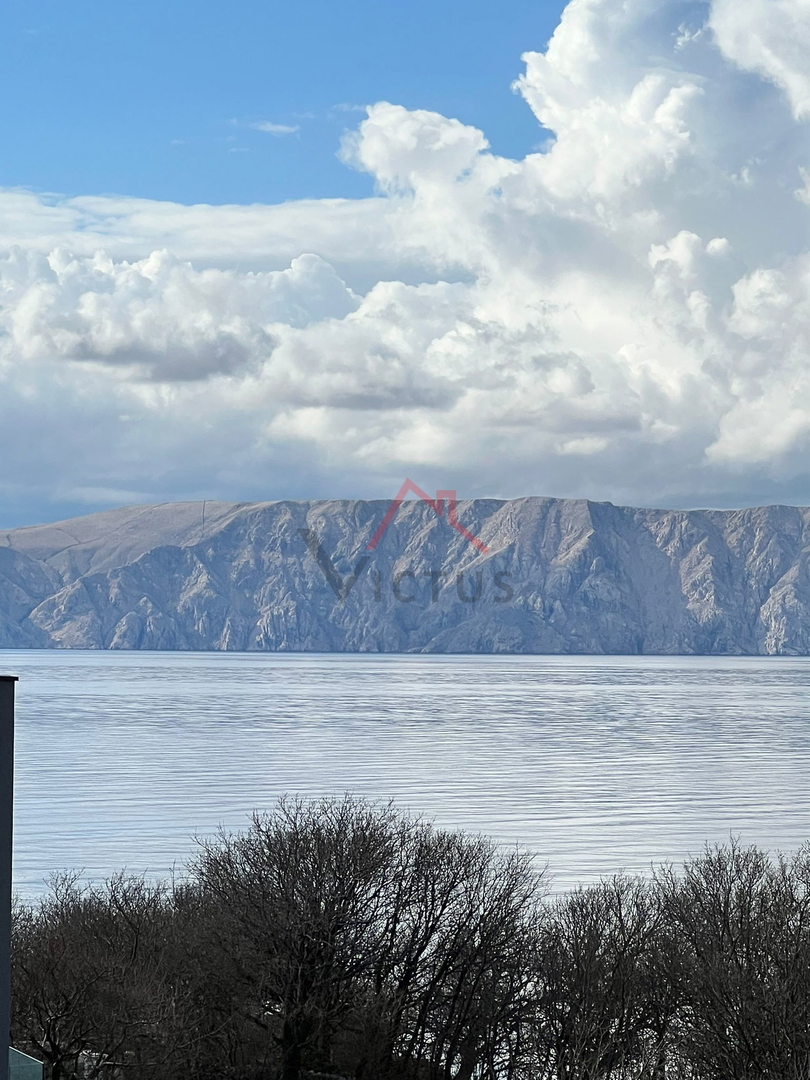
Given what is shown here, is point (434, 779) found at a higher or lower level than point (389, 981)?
higher

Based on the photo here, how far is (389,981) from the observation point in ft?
149

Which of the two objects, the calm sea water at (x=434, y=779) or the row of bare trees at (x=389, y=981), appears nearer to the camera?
the row of bare trees at (x=389, y=981)

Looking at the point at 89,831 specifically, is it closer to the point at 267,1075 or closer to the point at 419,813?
the point at 419,813

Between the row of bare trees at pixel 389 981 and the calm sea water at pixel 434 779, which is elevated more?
the calm sea water at pixel 434 779

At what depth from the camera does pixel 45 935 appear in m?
47.7

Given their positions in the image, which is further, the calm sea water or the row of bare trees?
the calm sea water

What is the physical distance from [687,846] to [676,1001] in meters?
48.6

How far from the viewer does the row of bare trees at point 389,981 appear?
123 feet

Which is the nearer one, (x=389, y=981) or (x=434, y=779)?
(x=389, y=981)

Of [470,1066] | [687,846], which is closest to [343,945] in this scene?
[470,1066]

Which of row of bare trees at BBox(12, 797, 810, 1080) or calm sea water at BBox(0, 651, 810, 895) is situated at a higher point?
calm sea water at BBox(0, 651, 810, 895)

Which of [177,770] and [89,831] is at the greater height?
[177,770]

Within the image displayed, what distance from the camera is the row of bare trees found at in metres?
37.3

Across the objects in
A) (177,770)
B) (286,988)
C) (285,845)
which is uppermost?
(177,770)
